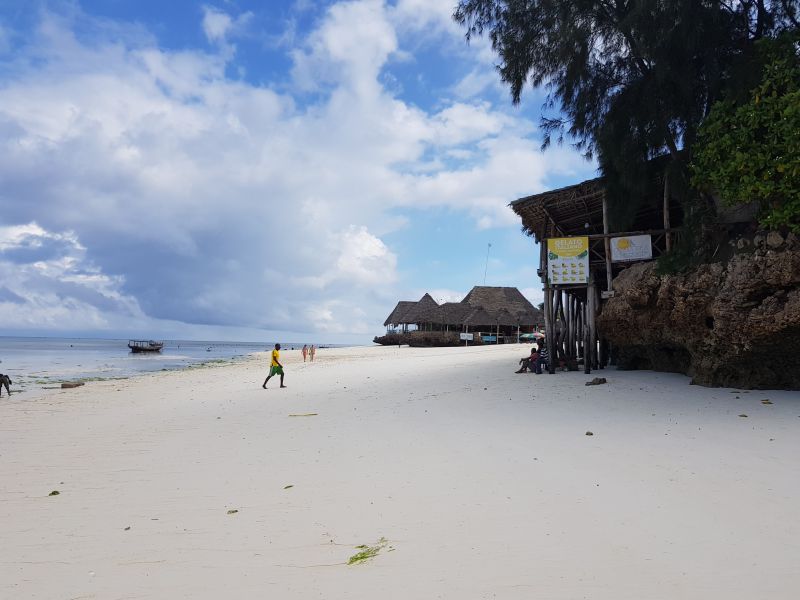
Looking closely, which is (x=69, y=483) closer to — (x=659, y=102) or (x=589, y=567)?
(x=589, y=567)

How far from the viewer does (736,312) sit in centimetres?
1002

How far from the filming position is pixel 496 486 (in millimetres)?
5043

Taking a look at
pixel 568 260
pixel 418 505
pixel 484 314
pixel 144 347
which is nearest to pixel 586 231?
pixel 568 260

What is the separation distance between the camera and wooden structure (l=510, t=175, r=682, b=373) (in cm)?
1464

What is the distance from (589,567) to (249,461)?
4.53m

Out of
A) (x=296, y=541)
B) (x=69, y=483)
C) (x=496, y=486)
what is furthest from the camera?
(x=69, y=483)

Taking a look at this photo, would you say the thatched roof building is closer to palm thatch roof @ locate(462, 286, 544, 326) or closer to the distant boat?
palm thatch roof @ locate(462, 286, 544, 326)

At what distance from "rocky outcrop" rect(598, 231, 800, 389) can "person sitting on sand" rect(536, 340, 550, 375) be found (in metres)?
3.36

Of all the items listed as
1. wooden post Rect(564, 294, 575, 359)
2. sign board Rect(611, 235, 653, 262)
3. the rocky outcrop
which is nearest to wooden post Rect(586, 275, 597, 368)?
sign board Rect(611, 235, 653, 262)

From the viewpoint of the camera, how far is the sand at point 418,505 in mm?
3289

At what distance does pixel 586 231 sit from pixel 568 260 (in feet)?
18.0

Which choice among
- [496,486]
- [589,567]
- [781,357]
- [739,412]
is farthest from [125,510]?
[781,357]

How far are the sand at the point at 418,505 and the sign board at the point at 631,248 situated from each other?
5581 mm

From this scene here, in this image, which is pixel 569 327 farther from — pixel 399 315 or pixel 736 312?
pixel 399 315
